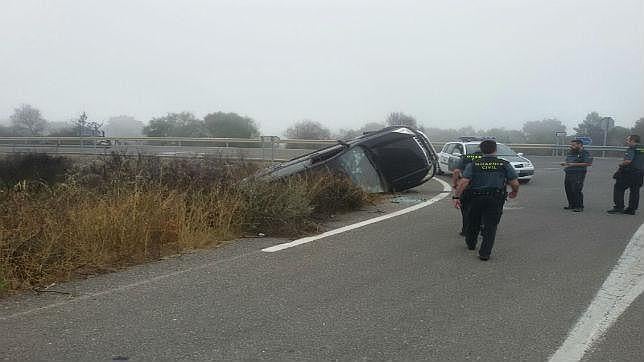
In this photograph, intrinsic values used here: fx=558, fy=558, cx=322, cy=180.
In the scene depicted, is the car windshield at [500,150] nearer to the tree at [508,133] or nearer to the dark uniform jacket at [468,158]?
A: the dark uniform jacket at [468,158]

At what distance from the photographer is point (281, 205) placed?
8680 mm

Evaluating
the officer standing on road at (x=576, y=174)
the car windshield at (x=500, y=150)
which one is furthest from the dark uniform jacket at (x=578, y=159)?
the car windshield at (x=500, y=150)

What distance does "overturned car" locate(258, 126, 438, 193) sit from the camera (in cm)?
1216

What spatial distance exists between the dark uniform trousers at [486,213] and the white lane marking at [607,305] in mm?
1366

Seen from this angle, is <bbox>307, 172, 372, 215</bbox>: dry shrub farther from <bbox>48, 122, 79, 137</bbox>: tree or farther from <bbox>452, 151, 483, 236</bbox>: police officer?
<bbox>48, 122, 79, 137</bbox>: tree

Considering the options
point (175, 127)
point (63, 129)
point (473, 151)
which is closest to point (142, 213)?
point (473, 151)

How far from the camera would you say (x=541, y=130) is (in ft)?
150

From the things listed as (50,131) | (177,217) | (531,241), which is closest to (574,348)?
(531,241)

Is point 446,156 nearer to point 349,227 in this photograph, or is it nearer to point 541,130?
point 349,227

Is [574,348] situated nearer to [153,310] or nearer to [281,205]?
[153,310]

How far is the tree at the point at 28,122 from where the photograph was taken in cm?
3028

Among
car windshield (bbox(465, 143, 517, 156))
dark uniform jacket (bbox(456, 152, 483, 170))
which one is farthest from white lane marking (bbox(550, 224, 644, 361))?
car windshield (bbox(465, 143, 517, 156))

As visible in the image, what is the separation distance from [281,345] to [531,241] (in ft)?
17.0

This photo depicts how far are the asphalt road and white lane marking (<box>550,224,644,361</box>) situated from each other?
95 mm
